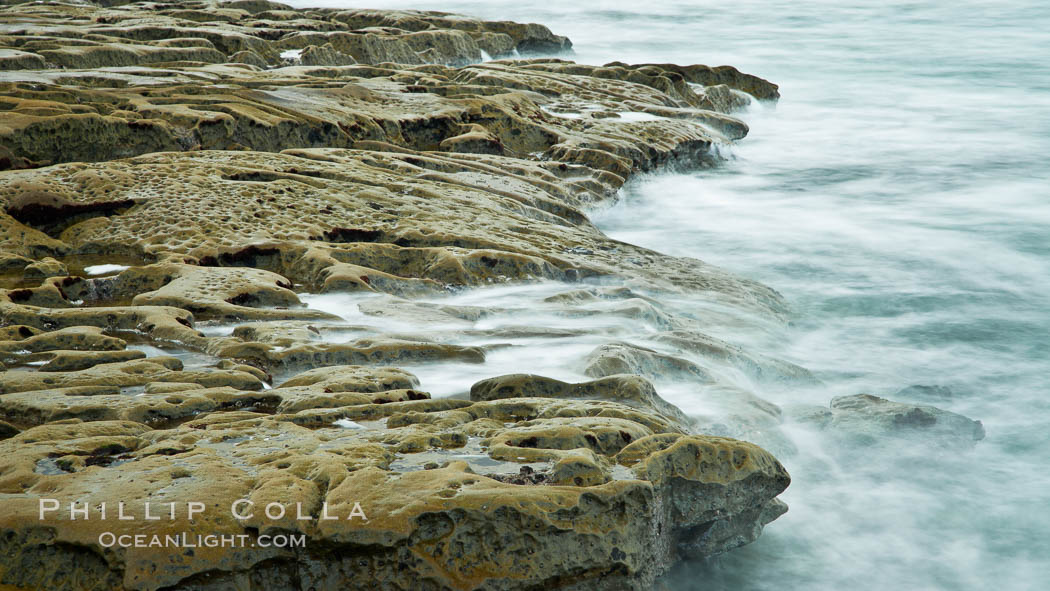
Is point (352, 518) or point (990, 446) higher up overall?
point (352, 518)

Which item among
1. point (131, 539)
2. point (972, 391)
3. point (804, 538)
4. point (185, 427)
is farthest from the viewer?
point (972, 391)

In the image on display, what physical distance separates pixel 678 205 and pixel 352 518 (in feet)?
30.3

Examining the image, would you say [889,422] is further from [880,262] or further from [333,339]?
[880,262]

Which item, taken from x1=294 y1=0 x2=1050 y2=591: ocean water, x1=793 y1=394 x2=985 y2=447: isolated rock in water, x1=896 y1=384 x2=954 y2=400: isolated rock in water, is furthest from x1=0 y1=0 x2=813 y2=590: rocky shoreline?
x1=896 y1=384 x2=954 y2=400: isolated rock in water

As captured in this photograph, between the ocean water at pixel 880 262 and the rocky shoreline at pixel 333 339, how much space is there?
0.43 m

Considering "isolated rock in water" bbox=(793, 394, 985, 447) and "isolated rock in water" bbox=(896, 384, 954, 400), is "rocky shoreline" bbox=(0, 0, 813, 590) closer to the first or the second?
"isolated rock in water" bbox=(793, 394, 985, 447)

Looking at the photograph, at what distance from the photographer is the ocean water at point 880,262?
5266mm

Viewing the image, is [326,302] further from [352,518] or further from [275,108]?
[275,108]

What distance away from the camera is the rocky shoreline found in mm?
3207

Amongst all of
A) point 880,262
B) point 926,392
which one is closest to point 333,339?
point 926,392

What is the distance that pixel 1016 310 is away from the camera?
941cm

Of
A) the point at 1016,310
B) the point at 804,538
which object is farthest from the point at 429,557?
the point at 1016,310

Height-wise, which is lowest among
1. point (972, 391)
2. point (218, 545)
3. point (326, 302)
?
point (972, 391)

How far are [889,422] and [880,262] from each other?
16.0ft
